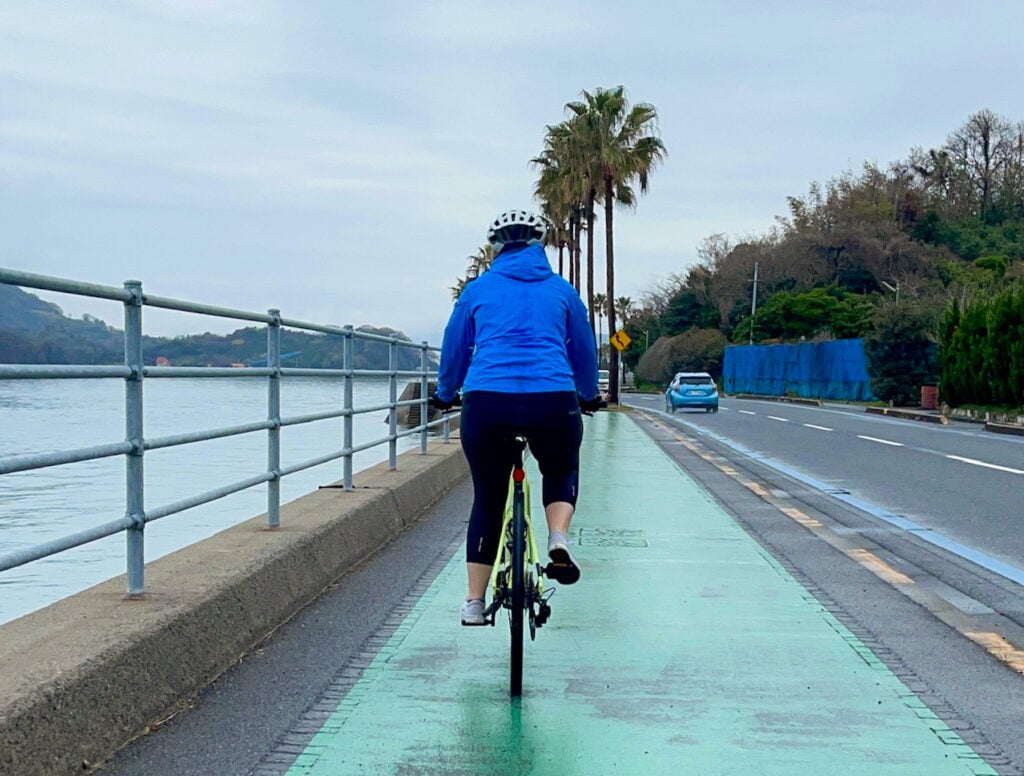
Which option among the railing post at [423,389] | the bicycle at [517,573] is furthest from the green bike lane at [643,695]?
the railing post at [423,389]

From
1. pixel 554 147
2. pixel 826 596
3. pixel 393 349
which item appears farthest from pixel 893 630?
pixel 554 147

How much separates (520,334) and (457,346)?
0.39 m

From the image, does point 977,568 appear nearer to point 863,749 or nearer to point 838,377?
point 863,749

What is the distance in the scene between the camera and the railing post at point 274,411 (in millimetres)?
6822

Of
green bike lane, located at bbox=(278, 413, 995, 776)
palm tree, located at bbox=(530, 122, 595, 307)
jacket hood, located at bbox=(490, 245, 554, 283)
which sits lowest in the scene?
green bike lane, located at bbox=(278, 413, 995, 776)

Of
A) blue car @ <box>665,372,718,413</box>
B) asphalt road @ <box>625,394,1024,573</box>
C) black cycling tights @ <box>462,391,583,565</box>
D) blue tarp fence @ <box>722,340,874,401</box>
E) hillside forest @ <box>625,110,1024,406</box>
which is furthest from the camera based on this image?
hillside forest @ <box>625,110,1024,406</box>

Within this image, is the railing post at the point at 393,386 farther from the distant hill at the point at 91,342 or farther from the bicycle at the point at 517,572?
the bicycle at the point at 517,572

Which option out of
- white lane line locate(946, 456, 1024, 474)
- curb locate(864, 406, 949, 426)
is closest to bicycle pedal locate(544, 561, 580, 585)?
white lane line locate(946, 456, 1024, 474)

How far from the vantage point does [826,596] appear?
707 centimetres

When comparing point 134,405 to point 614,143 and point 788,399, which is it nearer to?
point 614,143

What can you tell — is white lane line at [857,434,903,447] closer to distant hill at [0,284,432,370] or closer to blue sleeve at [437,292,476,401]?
distant hill at [0,284,432,370]

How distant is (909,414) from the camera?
3788cm

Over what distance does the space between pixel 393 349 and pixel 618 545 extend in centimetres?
292

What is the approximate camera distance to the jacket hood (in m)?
5.26
